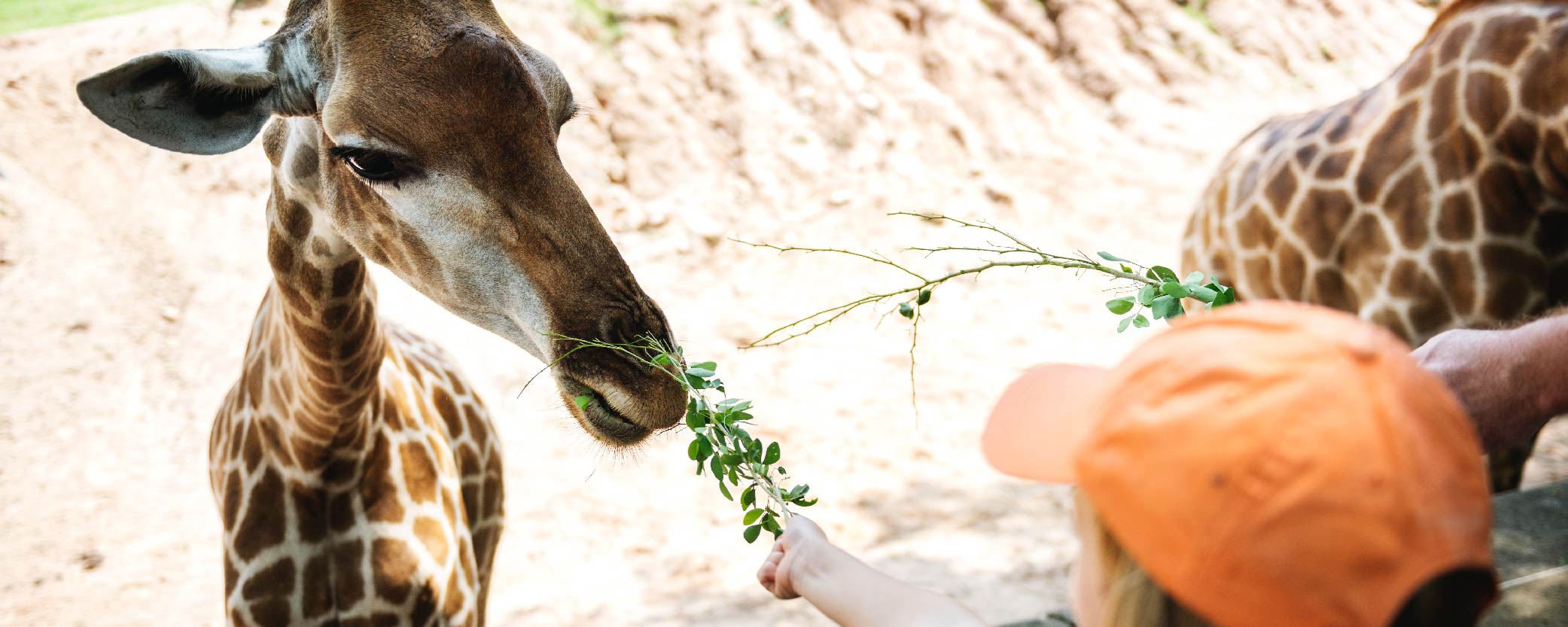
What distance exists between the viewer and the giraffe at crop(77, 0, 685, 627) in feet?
6.58

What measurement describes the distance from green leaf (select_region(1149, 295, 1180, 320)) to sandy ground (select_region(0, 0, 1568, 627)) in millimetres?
1111

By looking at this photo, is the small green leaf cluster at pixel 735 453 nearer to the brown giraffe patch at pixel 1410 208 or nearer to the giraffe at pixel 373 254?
the giraffe at pixel 373 254

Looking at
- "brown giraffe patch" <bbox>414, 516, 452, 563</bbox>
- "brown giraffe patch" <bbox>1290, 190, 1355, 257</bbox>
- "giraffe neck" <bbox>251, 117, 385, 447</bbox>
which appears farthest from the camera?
"brown giraffe patch" <bbox>1290, 190, 1355, 257</bbox>

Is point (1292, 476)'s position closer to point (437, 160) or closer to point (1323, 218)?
point (437, 160)

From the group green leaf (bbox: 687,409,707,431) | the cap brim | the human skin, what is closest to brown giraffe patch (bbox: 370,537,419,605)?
green leaf (bbox: 687,409,707,431)

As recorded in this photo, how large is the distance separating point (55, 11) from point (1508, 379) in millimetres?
7488

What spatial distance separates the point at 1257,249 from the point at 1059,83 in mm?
5427

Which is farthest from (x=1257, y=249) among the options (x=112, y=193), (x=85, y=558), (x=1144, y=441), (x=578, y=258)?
(x=112, y=193)

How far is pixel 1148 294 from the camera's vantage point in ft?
5.48

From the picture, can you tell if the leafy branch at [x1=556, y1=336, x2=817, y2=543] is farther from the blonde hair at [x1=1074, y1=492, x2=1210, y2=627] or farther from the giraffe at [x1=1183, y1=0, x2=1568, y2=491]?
the giraffe at [x1=1183, y1=0, x2=1568, y2=491]

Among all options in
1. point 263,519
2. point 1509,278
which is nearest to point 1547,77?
point 1509,278

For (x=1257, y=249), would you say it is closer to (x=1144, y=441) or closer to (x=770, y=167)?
(x=1144, y=441)

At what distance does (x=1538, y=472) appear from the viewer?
526cm

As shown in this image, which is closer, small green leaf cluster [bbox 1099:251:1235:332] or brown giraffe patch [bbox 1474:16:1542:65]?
small green leaf cluster [bbox 1099:251:1235:332]
